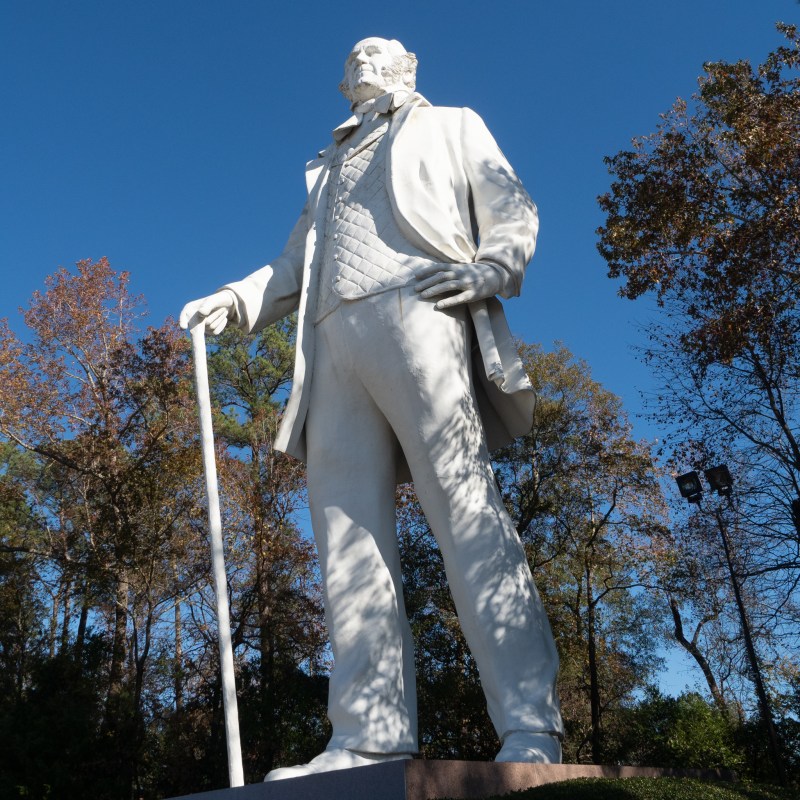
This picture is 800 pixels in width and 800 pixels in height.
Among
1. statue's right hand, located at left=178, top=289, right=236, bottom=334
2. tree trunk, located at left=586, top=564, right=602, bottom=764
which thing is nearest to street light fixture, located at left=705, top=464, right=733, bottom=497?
tree trunk, located at left=586, top=564, right=602, bottom=764

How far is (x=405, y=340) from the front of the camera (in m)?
4.95

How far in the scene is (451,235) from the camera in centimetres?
523

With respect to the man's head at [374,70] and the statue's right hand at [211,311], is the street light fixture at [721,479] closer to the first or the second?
the man's head at [374,70]

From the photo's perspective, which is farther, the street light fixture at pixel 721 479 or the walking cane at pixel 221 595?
the street light fixture at pixel 721 479

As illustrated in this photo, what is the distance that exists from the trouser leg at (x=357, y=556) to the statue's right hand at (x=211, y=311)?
1.93ft

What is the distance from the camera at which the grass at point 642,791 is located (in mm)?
3543

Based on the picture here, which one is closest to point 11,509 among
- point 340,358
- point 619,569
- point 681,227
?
point 619,569

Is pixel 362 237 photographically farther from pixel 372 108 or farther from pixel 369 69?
pixel 369 69

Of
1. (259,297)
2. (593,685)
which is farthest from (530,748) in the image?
(593,685)

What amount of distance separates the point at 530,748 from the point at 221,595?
5.16 ft

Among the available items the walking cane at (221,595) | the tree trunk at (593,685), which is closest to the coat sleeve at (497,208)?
the walking cane at (221,595)

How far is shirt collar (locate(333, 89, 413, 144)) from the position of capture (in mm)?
5773

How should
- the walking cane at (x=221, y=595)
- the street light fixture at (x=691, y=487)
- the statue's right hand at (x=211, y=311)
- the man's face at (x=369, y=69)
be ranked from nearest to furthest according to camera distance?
the walking cane at (x=221, y=595)
the statue's right hand at (x=211, y=311)
the man's face at (x=369, y=69)
the street light fixture at (x=691, y=487)

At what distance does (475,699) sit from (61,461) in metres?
8.37
